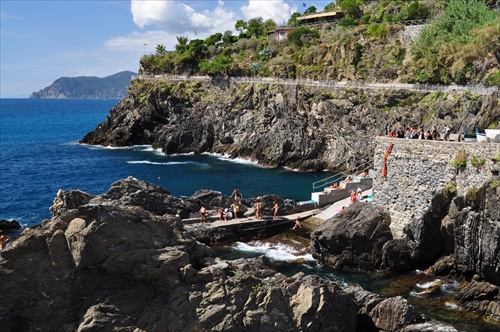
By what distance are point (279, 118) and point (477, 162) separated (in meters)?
46.0

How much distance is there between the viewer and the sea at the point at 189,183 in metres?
24.8

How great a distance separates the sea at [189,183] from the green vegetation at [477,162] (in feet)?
20.6

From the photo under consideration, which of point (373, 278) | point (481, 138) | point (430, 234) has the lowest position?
point (373, 278)

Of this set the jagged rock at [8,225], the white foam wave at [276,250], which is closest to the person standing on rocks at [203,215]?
the white foam wave at [276,250]

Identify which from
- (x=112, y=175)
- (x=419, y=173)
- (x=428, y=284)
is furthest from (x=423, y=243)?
(x=112, y=175)

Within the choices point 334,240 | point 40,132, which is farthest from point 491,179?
point 40,132

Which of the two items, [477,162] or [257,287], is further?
[477,162]

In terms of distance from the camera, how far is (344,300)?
1753cm

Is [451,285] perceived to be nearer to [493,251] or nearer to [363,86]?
[493,251]

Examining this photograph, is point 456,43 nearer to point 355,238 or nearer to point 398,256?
point 355,238

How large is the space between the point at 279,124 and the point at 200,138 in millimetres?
16217

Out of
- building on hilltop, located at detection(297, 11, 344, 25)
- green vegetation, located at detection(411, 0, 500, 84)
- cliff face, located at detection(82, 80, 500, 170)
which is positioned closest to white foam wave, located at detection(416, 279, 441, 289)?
cliff face, located at detection(82, 80, 500, 170)

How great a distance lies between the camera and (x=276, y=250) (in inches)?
1246

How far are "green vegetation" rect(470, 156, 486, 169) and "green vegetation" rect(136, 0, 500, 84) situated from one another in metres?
28.5
